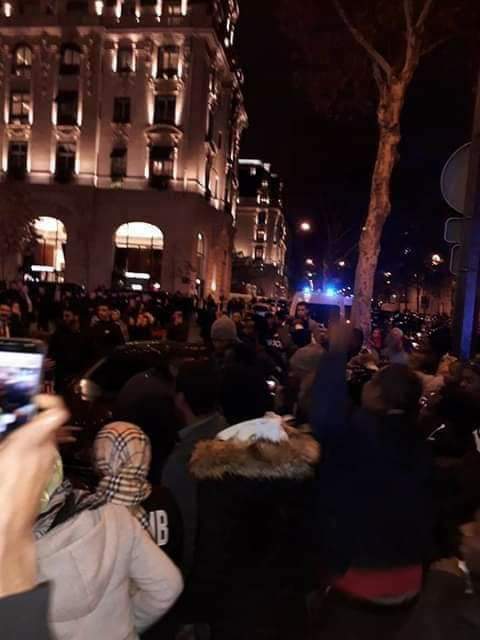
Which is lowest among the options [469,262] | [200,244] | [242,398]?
[242,398]

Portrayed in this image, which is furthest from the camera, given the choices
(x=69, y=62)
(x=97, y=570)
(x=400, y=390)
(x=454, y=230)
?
(x=69, y=62)

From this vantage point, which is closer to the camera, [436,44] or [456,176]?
[456,176]

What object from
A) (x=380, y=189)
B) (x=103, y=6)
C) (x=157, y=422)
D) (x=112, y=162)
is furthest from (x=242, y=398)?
(x=103, y=6)

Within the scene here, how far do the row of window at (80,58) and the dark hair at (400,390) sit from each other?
170ft

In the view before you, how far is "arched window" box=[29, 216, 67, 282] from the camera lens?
175 feet

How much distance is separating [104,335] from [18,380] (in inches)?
327

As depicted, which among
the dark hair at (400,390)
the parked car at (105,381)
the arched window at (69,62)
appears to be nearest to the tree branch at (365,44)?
the parked car at (105,381)

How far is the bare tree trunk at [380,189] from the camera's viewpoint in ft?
58.0

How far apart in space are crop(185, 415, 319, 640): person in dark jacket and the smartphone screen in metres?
0.93

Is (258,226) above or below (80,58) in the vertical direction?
below

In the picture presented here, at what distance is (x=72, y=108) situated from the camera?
173 ft

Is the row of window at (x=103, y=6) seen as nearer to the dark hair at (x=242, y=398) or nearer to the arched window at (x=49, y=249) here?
the arched window at (x=49, y=249)

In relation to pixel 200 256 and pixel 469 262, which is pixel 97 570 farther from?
pixel 200 256

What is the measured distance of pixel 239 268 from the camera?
96.9 metres
